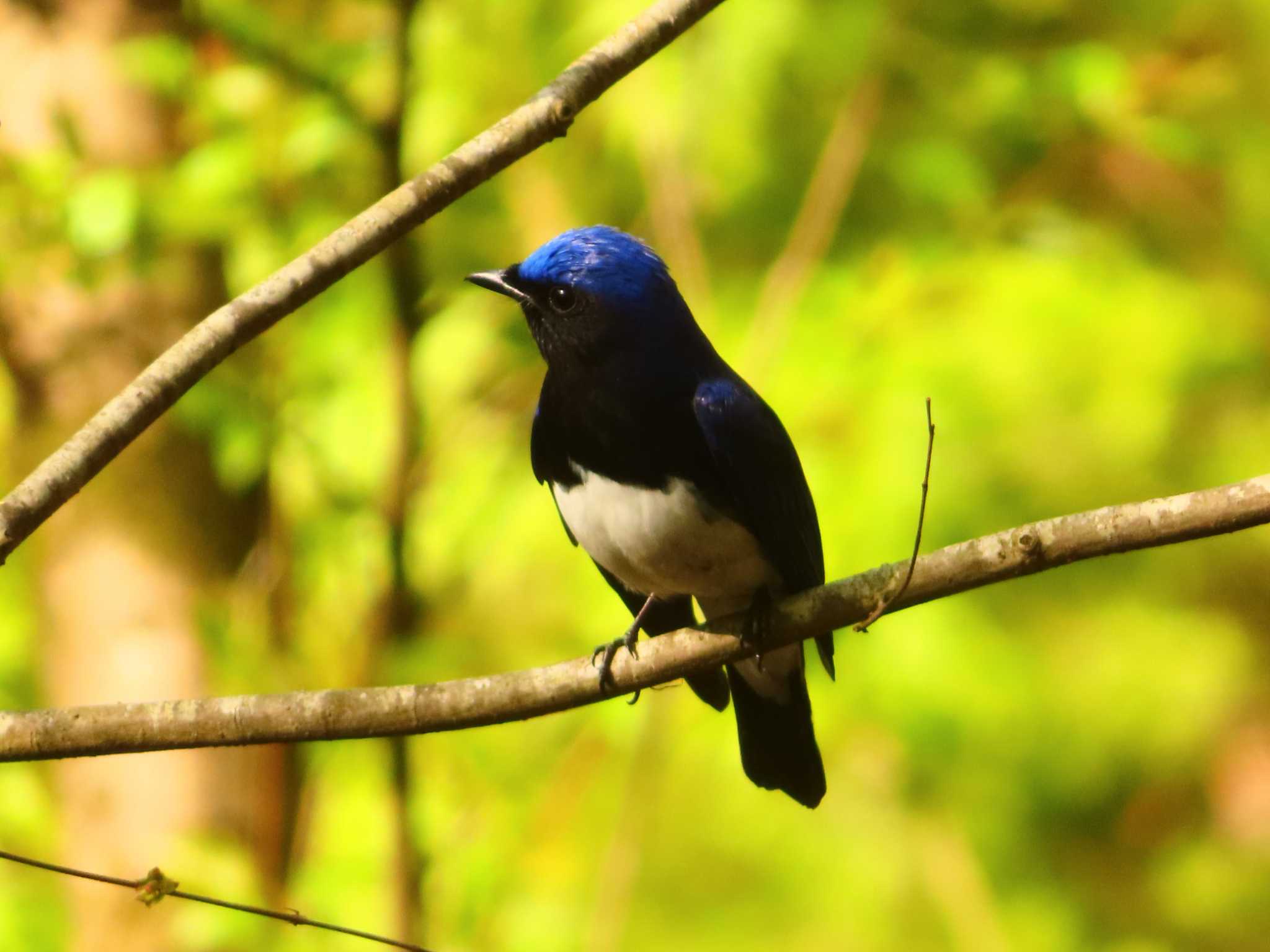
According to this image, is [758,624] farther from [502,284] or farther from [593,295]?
[502,284]

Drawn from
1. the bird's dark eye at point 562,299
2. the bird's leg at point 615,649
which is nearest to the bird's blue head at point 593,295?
the bird's dark eye at point 562,299

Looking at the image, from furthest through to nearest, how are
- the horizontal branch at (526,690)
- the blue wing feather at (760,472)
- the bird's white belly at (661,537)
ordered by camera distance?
the blue wing feather at (760,472), the bird's white belly at (661,537), the horizontal branch at (526,690)

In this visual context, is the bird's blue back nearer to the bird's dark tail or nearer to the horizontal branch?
the bird's dark tail

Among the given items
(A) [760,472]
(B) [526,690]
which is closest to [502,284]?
(A) [760,472]

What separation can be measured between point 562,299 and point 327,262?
3.55ft

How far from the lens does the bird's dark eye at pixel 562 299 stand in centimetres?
308

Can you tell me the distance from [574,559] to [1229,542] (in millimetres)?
2253

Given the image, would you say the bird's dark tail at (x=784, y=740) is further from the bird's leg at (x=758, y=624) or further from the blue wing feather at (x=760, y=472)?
the bird's leg at (x=758, y=624)

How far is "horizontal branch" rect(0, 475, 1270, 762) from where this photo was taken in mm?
1951

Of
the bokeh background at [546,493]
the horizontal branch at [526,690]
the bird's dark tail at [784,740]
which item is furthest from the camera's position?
the bokeh background at [546,493]

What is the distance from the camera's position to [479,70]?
457 cm

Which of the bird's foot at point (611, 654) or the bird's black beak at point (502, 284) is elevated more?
the bird's black beak at point (502, 284)

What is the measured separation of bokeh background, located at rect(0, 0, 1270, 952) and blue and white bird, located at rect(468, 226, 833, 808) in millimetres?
569

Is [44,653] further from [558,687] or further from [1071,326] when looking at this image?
[1071,326]
